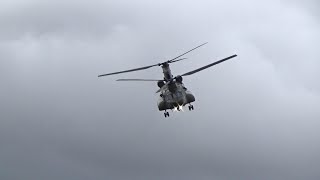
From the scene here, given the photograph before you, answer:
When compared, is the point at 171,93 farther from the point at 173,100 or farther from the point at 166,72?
the point at 166,72

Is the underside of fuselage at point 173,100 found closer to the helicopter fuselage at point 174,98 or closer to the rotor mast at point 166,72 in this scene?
the helicopter fuselage at point 174,98

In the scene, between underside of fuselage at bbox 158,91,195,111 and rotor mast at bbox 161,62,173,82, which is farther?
rotor mast at bbox 161,62,173,82

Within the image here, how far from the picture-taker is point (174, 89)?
15700 centimetres

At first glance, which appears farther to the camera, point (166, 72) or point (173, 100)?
point (166, 72)

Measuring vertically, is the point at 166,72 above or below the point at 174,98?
above

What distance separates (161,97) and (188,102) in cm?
706

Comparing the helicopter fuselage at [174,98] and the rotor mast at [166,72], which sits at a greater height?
the rotor mast at [166,72]

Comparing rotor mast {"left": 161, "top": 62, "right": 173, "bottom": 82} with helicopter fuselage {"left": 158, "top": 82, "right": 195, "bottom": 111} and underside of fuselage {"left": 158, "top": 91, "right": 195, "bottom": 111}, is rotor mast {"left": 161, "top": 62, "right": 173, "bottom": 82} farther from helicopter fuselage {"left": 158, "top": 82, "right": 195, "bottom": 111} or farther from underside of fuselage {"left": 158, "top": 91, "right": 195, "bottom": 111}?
underside of fuselage {"left": 158, "top": 91, "right": 195, "bottom": 111}

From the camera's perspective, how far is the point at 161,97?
522 feet

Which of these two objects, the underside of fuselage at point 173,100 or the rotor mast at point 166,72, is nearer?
the underside of fuselage at point 173,100

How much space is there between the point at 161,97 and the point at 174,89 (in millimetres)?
4265

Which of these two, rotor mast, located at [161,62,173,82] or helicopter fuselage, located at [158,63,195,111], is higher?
rotor mast, located at [161,62,173,82]

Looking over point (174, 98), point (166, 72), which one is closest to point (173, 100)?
point (174, 98)

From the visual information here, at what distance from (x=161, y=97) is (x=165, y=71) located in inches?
254
